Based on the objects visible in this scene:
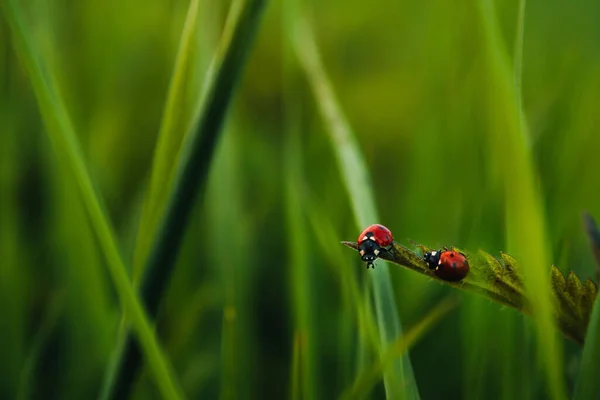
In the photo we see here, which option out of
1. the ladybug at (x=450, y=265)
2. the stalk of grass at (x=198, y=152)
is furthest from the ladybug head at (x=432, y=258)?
the stalk of grass at (x=198, y=152)

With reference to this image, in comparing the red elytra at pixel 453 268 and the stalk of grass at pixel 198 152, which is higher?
the stalk of grass at pixel 198 152

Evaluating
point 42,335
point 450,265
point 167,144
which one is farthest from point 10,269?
point 450,265

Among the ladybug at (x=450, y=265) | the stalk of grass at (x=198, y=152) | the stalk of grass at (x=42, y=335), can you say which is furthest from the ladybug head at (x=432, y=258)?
the stalk of grass at (x=42, y=335)

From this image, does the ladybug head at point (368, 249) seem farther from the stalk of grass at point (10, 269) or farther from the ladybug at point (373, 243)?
the stalk of grass at point (10, 269)

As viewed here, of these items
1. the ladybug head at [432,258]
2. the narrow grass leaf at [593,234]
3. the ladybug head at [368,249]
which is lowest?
the narrow grass leaf at [593,234]

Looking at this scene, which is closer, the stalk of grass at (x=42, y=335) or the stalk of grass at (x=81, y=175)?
the stalk of grass at (x=81, y=175)
